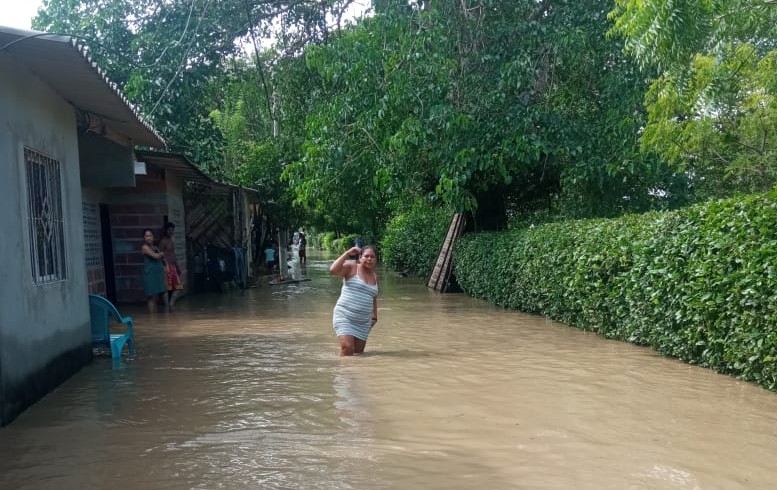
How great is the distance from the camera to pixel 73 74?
7.04 metres

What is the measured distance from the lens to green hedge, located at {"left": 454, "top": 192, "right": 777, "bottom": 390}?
6668mm

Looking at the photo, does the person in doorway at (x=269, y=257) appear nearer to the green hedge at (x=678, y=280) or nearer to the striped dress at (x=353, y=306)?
the green hedge at (x=678, y=280)

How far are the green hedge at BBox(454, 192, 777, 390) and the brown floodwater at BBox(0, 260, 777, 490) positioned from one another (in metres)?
0.34

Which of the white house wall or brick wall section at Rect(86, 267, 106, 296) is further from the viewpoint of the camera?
brick wall section at Rect(86, 267, 106, 296)

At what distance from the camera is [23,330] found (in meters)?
6.29

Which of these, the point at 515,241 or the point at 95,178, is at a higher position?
the point at 95,178

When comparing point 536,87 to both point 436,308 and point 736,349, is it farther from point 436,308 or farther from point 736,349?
point 736,349

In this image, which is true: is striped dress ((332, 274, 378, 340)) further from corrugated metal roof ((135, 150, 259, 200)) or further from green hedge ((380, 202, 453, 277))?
green hedge ((380, 202, 453, 277))

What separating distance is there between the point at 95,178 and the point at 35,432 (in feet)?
20.0

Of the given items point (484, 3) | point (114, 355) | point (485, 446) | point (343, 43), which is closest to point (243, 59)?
point (343, 43)

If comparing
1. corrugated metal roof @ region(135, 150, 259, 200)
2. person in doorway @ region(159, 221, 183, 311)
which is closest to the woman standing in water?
corrugated metal roof @ region(135, 150, 259, 200)

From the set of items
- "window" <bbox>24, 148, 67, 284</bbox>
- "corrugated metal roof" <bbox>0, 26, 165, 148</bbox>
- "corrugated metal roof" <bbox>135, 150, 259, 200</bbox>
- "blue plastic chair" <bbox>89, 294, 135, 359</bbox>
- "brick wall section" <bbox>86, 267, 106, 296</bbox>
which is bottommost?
"blue plastic chair" <bbox>89, 294, 135, 359</bbox>

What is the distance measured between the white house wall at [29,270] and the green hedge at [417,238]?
39.7 feet

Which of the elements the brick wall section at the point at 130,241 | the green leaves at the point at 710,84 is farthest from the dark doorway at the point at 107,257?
the green leaves at the point at 710,84
